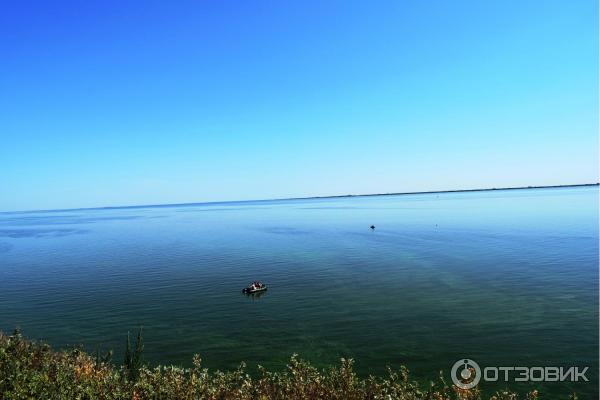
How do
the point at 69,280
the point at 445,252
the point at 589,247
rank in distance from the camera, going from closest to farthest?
the point at 69,280 < the point at 589,247 < the point at 445,252

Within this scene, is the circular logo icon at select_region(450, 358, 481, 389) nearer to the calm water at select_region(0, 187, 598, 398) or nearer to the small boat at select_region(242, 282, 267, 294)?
the calm water at select_region(0, 187, 598, 398)

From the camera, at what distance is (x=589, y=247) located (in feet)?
222

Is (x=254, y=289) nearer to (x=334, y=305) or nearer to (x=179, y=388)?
(x=334, y=305)

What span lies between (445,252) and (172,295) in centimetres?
5062

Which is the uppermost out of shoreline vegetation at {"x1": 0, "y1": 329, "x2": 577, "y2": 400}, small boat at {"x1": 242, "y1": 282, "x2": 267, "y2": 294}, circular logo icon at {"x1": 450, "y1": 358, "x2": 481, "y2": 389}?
shoreline vegetation at {"x1": 0, "y1": 329, "x2": 577, "y2": 400}

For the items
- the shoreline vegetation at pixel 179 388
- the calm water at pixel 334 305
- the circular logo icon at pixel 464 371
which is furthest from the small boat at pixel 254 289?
the shoreline vegetation at pixel 179 388

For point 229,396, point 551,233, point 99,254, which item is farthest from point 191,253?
point 551,233

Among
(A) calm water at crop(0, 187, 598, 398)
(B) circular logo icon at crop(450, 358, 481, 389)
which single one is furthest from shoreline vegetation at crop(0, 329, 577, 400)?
(A) calm water at crop(0, 187, 598, 398)

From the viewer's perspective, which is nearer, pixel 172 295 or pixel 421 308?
pixel 421 308

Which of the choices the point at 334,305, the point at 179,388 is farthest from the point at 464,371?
the point at 179,388

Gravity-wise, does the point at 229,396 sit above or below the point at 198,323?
above

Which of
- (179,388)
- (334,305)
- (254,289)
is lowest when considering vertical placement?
(334,305)

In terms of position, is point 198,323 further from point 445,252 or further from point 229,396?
point 445,252

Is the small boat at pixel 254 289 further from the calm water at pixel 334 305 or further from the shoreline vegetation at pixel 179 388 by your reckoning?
the shoreline vegetation at pixel 179 388
